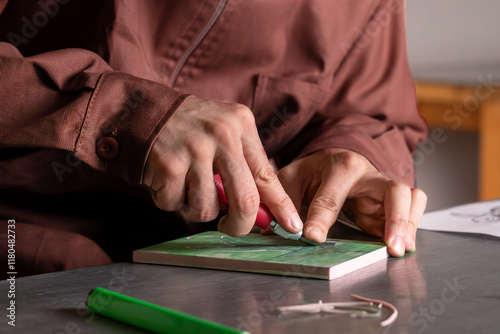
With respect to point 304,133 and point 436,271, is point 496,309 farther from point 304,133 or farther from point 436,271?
point 304,133

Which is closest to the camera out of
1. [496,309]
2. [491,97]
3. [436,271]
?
[496,309]

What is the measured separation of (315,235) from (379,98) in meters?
0.50

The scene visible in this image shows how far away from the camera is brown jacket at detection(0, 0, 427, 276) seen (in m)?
0.59

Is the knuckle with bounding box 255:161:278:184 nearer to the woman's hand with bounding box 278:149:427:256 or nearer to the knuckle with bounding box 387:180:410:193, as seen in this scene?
the woman's hand with bounding box 278:149:427:256

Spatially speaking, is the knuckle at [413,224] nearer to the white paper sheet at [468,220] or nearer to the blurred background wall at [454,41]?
the white paper sheet at [468,220]

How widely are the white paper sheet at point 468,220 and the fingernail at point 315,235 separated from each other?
238 mm

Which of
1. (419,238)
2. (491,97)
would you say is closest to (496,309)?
(419,238)

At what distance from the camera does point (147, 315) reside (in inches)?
14.7

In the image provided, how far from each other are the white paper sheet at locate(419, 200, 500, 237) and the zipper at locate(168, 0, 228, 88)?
43 cm

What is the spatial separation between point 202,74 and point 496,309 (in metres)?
0.58

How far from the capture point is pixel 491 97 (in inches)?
75.9

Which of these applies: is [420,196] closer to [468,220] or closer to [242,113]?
[468,220]

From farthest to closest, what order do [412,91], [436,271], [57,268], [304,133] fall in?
[412,91] < [304,133] < [57,268] < [436,271]

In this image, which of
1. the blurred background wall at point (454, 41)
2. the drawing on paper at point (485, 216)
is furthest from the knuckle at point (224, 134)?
the blurred background wall at point (454, 41)
